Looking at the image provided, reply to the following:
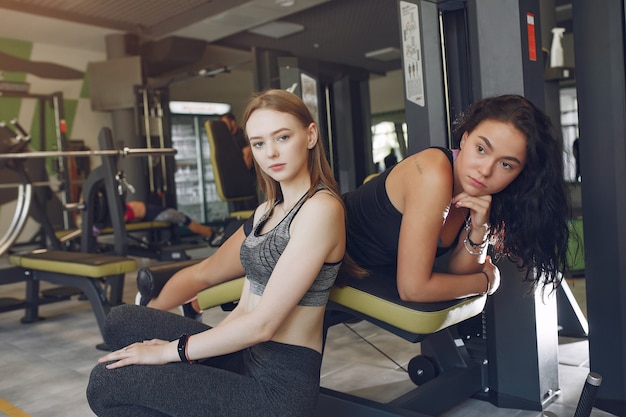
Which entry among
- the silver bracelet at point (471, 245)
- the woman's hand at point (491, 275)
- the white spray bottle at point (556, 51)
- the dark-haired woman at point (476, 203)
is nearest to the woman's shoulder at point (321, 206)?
the dark-haired woman at point (476, 203)

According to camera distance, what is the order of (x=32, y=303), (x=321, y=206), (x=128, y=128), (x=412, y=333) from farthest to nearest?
(x=128, y=128) → (x=32, y=303) → (x=412, y=333) → (x=321, y=206)

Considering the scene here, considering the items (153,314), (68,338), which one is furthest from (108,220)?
(153,314)

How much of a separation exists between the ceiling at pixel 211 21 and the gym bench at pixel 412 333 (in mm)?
4230

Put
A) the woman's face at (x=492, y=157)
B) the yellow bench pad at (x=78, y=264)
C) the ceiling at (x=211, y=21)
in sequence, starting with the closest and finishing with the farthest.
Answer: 1. the woman's face at (x=492, y=157)
2. the yellow bench pad at (x=78, y=264)
3. the ceiling at (x=211, y=21)

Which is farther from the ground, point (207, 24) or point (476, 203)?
point (207, 24)

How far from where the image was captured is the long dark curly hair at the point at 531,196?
1328 millimetres

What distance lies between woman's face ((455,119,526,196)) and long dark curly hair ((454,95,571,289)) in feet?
0.07

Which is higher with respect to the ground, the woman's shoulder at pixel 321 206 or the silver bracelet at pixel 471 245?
the woman's shoulder at pixel 321 206

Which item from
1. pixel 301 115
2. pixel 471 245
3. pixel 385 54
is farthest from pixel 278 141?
pixel 385 54

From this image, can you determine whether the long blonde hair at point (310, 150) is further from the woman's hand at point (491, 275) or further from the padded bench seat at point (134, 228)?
the padded bench seat at point (134, 228)

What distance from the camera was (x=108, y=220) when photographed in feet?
17.5

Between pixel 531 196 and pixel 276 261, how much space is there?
0.65 m

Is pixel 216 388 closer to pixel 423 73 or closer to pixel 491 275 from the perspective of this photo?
pixel 491 275

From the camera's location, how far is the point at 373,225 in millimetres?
1540
